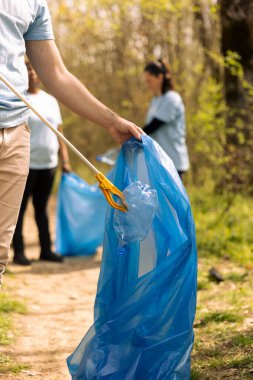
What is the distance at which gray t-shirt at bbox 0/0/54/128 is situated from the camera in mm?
2617

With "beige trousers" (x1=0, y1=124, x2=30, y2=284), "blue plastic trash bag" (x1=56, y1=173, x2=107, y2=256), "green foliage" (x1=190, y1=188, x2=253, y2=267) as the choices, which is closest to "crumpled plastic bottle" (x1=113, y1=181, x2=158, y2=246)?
"beige trousers" (x1=0, y1=124, x2=30, y2=284)

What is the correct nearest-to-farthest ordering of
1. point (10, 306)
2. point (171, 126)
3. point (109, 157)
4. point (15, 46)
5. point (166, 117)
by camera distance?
point (15, 46) → point (10, 306) → point (166, 117) → point (171, 126) → point (109, 157)

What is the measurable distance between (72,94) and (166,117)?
329cm

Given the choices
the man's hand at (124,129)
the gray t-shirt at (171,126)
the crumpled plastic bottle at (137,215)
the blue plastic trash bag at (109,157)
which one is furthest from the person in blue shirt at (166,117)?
the crumpled plastic bottle at (137,215)

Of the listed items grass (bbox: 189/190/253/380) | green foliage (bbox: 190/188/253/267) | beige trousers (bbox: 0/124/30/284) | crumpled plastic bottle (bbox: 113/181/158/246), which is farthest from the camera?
green foliage (bbox: 190/188/253/267)

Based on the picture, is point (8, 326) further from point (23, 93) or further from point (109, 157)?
point (109, 157)

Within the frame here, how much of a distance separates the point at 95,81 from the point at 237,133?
5151 millimetres

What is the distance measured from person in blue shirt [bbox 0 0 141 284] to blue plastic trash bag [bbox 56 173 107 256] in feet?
10.8

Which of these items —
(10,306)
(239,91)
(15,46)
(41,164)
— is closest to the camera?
(15,46)

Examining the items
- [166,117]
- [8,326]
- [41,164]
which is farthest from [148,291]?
[166,117]

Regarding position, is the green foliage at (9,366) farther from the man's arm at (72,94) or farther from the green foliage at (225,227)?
the green foliage at (225,227)

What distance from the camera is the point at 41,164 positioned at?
19.4 feet

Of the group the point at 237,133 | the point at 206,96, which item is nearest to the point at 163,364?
the point at 237,133

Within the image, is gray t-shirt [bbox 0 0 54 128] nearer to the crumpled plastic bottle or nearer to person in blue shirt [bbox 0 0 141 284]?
person in blue shirt [bbox 0 0 141 284]
